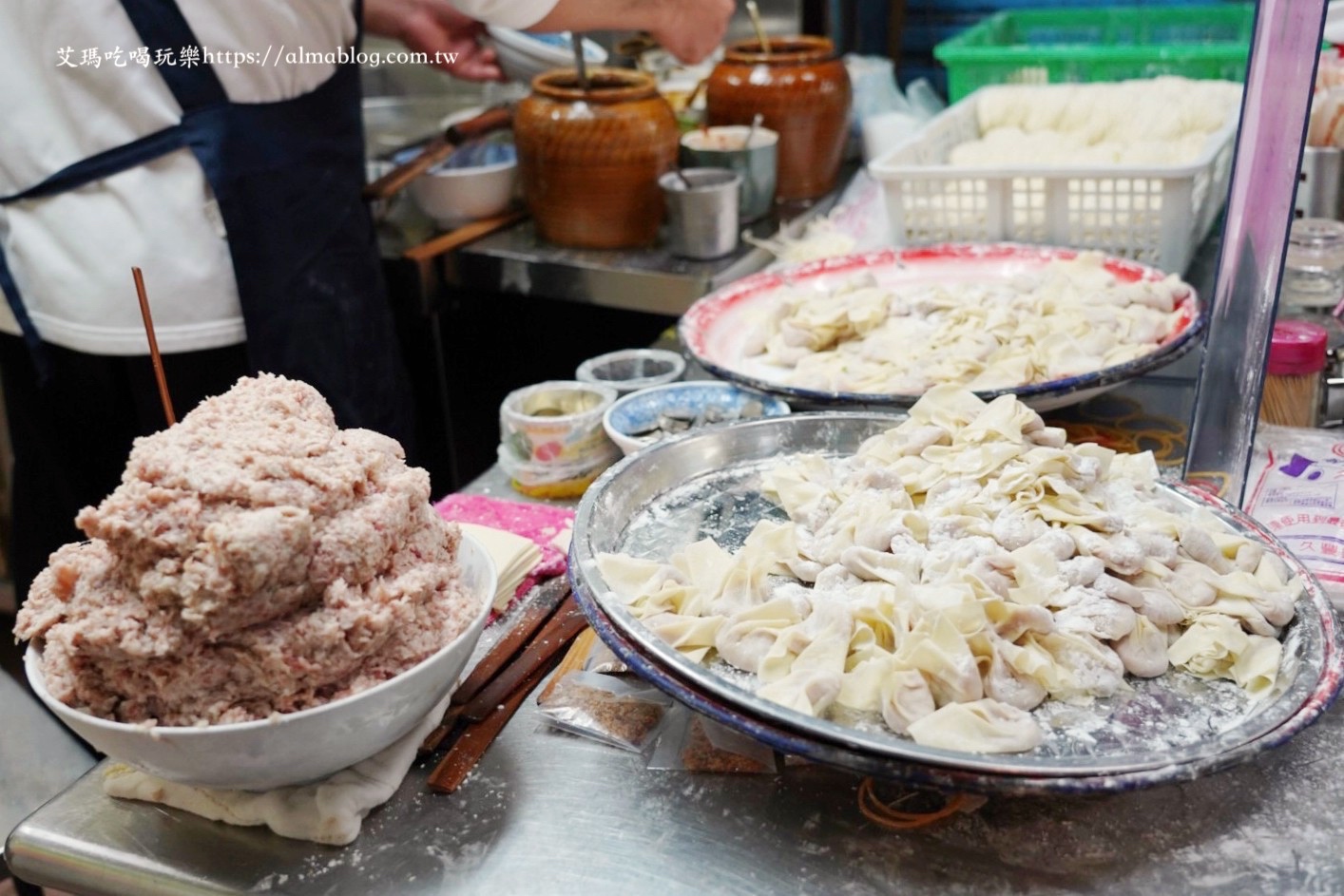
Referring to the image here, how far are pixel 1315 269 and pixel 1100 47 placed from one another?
1.42 m

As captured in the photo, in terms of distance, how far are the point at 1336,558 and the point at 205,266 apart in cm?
204

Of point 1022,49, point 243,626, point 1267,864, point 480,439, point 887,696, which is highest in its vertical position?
point 1022,49

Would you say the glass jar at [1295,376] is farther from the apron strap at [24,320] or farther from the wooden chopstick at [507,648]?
the apron strap at [24,320]

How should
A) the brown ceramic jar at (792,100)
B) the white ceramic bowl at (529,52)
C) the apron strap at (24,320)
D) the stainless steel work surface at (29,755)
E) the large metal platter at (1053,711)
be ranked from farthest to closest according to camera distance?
1. the white ceramic bowl at (529,52)
2. the brown ceramic jar at (792,100)
3. the apron strap at (24,320)
4. the stainless steel work surface at (29,755)
5. the large metal platter at (1053,711)

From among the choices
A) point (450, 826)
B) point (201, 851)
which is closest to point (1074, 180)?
point (450, 826)

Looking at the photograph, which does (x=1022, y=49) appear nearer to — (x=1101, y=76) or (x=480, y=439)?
(x=1101, y=76)

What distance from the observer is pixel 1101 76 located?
3.33 meters

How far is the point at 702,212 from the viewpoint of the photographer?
2.83m

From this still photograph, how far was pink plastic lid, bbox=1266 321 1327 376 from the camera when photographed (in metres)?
1.84

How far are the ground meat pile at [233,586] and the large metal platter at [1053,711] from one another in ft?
0.83

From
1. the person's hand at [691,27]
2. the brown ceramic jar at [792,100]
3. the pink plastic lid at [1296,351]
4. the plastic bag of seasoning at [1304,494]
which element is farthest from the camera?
the brown ceramic jar at [792,100]

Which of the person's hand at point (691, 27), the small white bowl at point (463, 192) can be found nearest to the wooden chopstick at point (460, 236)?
the small white bowl at point (463, 192)

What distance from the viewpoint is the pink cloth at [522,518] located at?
1.69 metres

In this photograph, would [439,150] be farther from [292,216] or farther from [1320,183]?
[1320,183]
